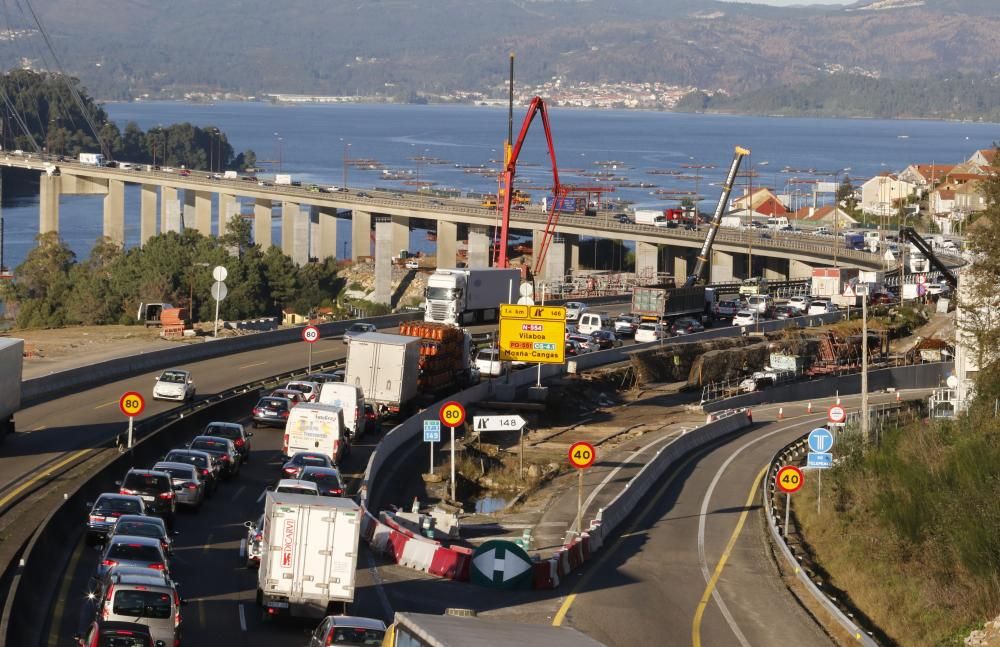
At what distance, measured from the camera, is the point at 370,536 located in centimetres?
2995

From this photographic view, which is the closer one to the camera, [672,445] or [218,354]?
[672,445]

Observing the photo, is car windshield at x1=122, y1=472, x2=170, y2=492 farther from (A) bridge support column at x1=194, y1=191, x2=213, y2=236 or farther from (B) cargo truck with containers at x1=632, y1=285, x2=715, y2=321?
(A) bridge support column at x1=194, y1=191, x2=213, y2=236

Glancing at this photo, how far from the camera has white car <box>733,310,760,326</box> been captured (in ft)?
270

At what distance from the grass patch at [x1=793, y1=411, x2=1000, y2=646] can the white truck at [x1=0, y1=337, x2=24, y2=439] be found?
20.1m

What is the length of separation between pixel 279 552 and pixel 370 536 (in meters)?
7.22

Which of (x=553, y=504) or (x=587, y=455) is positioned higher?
(x=587, y=455)

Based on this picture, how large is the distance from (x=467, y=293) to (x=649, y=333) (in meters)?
9.12

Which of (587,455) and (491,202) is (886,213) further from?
(587,455)

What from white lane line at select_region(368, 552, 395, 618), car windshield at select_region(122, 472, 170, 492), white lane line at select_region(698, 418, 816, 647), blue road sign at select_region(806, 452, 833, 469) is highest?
car windshield at select_region(122, 472, 170, 492)

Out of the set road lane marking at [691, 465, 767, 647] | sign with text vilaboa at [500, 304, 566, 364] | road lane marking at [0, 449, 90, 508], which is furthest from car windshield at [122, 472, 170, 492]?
sign with text vilaboa at [500, 304, 566, 364]

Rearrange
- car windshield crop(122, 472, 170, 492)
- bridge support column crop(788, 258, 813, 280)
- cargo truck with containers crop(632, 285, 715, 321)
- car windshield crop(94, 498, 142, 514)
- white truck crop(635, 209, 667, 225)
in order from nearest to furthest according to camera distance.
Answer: car windshield crop(94, 498, 142, 514)
car windshield crop(122, 472, 170, 492)
cargo truck with containers crop(632, 285, 715, 321)
bridge support column crop(788, 258, 813, 280)
white truck crop(635, 209, 667, 225)

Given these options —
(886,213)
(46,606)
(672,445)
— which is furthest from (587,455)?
(886,213)

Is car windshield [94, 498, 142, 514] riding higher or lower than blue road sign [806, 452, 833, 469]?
higher

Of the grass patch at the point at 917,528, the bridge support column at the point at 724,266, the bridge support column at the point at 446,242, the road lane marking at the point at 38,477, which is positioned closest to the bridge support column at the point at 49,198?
the bridge support column at the point at 446,242
